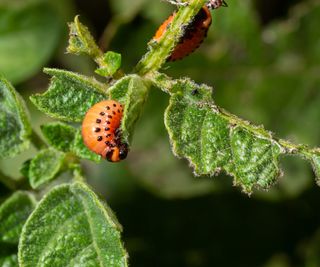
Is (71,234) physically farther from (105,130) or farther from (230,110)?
(230,110)

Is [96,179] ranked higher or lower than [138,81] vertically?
lower

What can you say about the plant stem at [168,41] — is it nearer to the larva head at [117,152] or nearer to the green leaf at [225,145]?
the green leaf at [225,145]

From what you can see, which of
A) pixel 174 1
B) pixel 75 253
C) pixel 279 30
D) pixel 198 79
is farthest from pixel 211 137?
pixel 279 30

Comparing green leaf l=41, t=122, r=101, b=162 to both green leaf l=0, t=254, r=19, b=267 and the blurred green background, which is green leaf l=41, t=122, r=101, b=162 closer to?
green leaf l=0, t=254, r=19, b=267

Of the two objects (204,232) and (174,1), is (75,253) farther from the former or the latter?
(204,232)

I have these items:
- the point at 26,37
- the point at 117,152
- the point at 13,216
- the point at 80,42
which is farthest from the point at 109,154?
the point at 26,37
